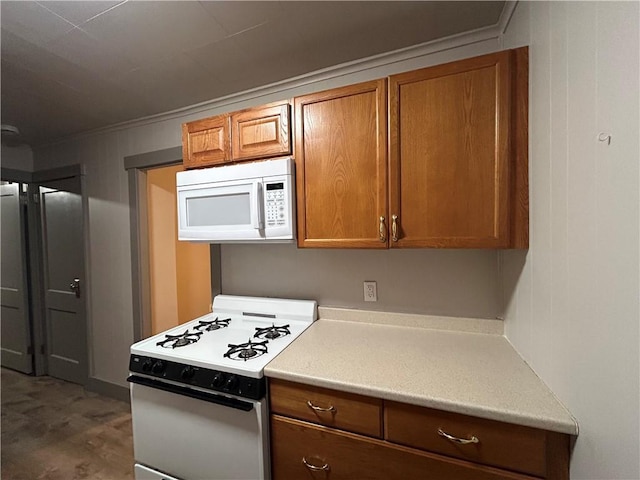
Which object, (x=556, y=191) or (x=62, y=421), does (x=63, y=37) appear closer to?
(x=556, y=191)

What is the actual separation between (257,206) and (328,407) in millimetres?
942

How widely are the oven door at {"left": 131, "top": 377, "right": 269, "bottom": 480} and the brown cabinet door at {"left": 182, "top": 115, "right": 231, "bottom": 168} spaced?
1.18 metres

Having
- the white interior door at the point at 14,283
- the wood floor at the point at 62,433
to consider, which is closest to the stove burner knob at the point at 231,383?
the wood floor at the point at 62,433

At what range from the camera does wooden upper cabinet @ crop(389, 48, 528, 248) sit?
3.51 feet

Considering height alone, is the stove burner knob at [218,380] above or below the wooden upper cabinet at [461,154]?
below

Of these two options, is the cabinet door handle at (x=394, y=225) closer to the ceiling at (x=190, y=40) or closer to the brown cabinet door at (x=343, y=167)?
the brown cabinet door at (x=343, y=167)

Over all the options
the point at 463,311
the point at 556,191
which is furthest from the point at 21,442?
the point at 556,191

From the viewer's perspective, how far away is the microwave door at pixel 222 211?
1.43 meters

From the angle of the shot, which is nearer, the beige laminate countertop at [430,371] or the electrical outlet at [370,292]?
the beige laminate countertop at [430,371]

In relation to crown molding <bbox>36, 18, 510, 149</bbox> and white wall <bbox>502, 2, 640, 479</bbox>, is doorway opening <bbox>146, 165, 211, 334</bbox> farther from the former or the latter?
white wall <bbox>502, 2, 640, 479</bbox>

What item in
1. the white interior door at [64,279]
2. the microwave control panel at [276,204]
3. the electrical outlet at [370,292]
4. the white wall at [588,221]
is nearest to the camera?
the white wall at [588,221]

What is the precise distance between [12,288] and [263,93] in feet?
11.7

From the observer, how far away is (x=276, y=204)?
141cm

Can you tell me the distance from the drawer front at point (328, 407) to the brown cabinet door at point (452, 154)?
25.6 inches
